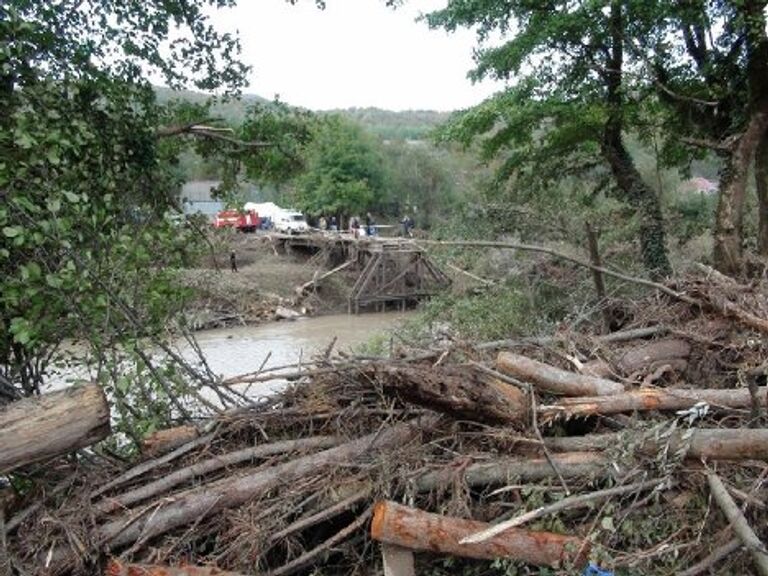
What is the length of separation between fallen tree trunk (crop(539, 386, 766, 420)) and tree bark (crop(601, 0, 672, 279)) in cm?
619

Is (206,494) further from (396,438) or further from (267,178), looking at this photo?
(267,178)

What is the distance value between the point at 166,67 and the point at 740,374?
657cm

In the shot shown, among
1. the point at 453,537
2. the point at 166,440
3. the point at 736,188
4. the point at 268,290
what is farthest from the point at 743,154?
the point at 268,290

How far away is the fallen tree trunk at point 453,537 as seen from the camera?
3.25 meters

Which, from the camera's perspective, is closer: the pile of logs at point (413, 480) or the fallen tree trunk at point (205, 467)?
the pile of logs at point (413, 480)

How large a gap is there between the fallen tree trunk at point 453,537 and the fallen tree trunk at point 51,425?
157cm

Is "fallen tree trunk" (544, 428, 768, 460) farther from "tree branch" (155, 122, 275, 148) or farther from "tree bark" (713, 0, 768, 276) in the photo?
"tree bark" (713, 0, 768, 276)

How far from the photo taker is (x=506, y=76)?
13672 mm

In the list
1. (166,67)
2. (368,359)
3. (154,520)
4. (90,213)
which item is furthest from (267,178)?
(154,520)

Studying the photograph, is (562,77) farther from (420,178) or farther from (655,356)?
(420,178)

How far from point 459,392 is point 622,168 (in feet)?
40.7

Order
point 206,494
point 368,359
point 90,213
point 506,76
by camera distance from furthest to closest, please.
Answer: point 506,76 < point 90,213 < point 368,359 < point 206,494

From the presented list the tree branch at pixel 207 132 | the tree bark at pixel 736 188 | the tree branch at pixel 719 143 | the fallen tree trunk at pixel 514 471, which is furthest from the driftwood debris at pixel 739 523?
the tree branch at pixel 719 143

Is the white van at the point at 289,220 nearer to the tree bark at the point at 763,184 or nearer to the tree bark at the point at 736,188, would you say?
the tree bark at the point at 763,184
